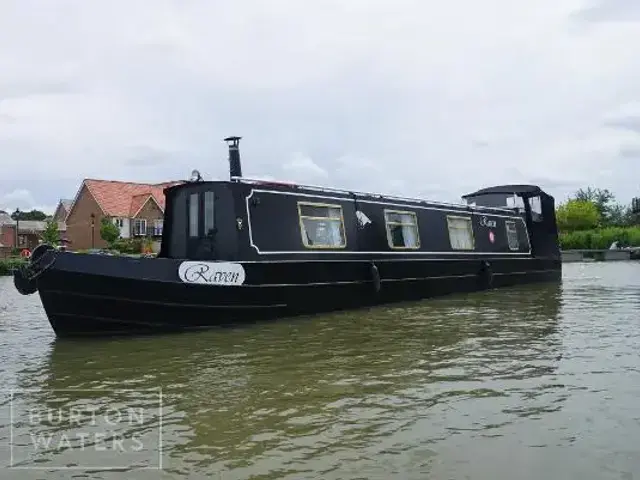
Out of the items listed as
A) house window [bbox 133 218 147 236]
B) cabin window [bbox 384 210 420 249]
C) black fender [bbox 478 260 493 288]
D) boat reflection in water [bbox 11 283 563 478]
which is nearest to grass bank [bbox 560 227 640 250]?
house window [bbox 133 218 147 236]

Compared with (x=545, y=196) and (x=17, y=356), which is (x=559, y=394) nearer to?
(x=17, y=356)

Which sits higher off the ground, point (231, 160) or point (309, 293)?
point (231, 160)

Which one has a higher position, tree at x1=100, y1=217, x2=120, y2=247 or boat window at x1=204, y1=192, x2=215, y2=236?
tree at x1=100, y1=217, x2=120, y2=247

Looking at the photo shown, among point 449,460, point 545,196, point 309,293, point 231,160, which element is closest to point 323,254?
point 309,293

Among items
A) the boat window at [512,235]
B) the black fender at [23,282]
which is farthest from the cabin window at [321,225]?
the boat window at [512,235]

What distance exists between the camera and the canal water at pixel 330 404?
3863 millimetres

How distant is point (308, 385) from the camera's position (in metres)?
5.70

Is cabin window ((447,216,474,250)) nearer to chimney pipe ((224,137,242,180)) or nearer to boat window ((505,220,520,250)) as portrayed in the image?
boat window ((505,220,520,250))

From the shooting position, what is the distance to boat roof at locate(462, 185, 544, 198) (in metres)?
18.0

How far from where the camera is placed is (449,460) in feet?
12.7

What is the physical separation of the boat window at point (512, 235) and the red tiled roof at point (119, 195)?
36669 millimetres

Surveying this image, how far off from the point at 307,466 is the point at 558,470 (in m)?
1.41

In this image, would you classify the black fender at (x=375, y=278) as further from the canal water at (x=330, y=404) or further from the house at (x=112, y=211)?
the house at (x=112, y=211)

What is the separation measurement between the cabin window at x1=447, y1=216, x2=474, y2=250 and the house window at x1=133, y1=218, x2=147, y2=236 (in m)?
37.0
